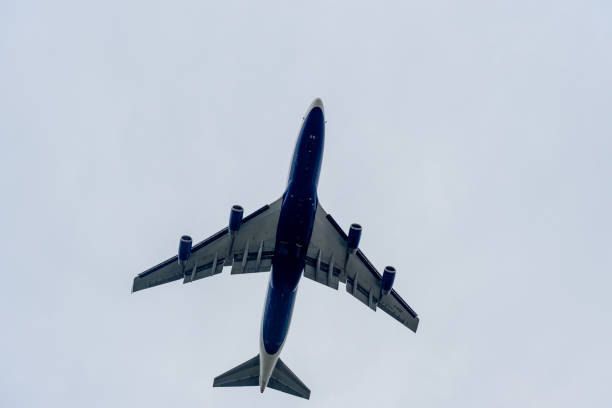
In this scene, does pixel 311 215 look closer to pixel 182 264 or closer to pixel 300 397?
pixel 182 264

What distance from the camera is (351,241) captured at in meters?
40.4

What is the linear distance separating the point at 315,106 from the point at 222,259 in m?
12.5

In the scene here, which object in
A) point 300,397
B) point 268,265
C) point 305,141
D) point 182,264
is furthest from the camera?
point 300,397

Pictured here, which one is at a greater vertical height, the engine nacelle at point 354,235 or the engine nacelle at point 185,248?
the engine nacelle at point 354,235

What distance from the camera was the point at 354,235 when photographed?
131 ft

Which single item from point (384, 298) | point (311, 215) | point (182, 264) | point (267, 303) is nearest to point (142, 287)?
point (182, 264)

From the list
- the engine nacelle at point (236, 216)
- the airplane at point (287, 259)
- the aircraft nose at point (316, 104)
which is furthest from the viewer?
the engine nacelle at point (236, 216)

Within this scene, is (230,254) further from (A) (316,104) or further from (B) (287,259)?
(A) (316,104)

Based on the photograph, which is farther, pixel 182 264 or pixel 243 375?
pixel 243 375

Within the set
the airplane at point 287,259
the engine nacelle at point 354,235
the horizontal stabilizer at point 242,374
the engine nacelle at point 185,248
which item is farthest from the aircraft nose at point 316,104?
the horizontal stabilizer at point 242,374

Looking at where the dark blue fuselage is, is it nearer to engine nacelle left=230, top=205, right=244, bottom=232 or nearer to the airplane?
the airplane

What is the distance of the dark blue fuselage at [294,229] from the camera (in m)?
35.7

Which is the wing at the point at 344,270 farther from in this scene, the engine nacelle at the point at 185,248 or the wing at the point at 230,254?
the engine nacelle at the point at 185,248

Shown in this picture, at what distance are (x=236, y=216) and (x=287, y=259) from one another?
158 inches
